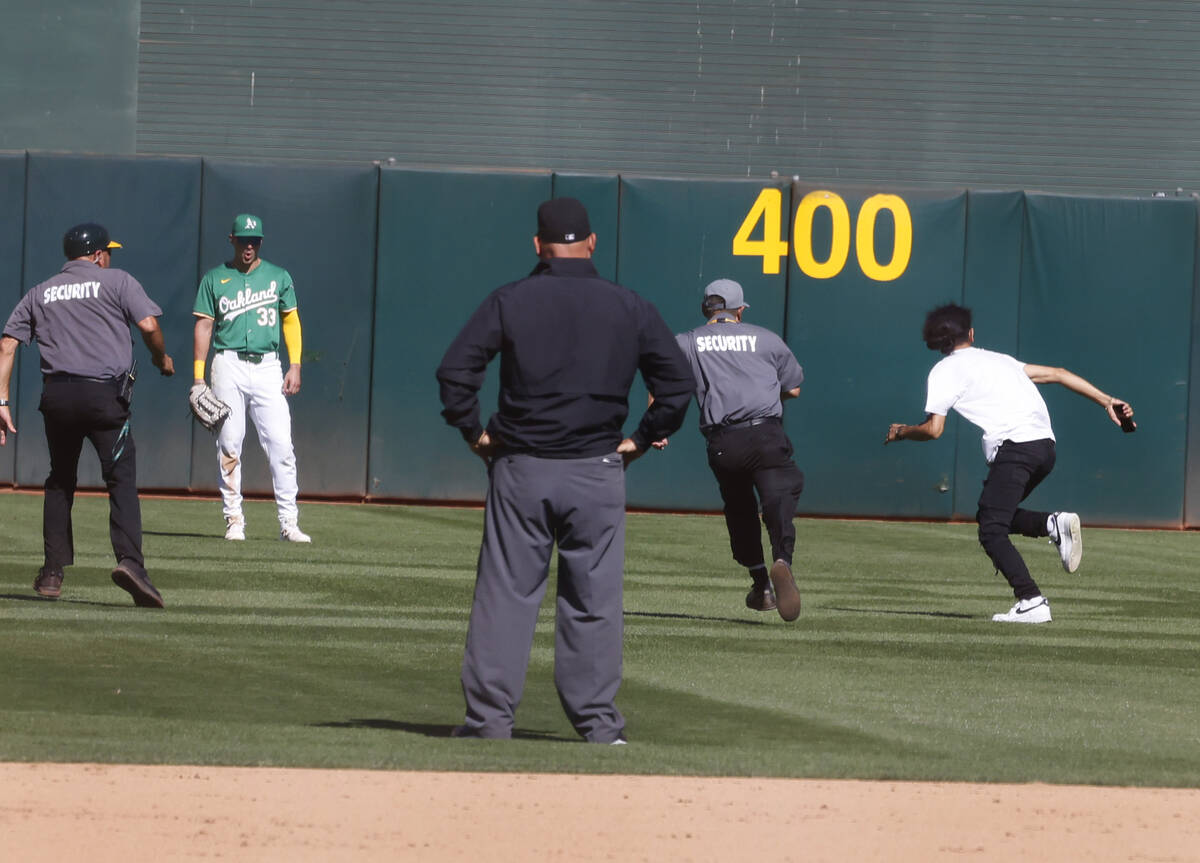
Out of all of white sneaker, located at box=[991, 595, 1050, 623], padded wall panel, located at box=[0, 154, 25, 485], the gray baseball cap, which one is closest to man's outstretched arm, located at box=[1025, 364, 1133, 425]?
white sneaker, located at box=[991, 595, 1050, 623]

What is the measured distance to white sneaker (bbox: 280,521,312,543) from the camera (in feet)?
49.3

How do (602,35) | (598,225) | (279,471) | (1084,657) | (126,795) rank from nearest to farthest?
(126,795)
(1084,657)
(279,471)
(598,225)
(602,35)

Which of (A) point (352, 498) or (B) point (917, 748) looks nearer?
(B) point (917, 748)

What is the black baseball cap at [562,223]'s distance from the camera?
22.7 ft

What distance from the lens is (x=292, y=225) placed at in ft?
66.3

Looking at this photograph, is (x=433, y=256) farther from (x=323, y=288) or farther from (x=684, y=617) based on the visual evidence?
(x=684, y=617)

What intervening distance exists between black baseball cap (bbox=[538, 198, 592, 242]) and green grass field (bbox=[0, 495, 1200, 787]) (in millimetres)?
1789

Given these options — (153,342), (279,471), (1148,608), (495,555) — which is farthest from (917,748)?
(279,471)

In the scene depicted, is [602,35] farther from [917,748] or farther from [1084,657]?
[917,748]

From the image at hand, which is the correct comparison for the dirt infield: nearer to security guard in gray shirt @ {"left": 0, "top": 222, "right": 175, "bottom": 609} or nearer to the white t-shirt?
security guard in gray shirt @ {"left": 0, "top": 222, "right": 175, "bottom": 609}

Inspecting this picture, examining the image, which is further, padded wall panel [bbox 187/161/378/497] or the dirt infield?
padded wall panel [bbox 187/161/378/497]

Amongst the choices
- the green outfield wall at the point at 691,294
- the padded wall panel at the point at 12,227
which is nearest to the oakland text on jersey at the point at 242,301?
the green outfield wall at the point at 691,294

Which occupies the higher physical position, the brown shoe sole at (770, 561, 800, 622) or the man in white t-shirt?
the man in white t-shirt

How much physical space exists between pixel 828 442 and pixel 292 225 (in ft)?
19.8
